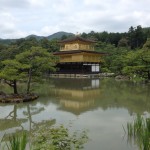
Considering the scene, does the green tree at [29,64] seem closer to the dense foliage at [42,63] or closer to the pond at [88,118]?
the dense foliage at [42,63]

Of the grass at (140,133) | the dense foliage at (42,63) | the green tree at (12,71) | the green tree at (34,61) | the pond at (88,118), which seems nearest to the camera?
the grass at (140,133)

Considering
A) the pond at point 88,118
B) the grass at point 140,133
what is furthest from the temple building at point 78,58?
the grass at point 140,133

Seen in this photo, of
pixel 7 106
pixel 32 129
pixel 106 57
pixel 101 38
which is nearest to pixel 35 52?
pixel 7 106

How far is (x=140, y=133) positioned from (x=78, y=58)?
109 ft

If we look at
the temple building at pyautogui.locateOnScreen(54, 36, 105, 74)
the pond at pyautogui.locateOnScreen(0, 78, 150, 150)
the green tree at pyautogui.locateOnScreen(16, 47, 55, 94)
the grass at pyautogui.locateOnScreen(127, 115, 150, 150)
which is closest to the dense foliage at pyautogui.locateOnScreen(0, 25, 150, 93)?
the green tree at pyautogui.locateOnScreen(16, 47, 55, 94)

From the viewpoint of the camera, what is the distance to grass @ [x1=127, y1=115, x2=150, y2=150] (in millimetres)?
4792

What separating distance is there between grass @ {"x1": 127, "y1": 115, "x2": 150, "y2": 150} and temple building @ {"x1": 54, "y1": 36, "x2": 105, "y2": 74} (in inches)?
1235

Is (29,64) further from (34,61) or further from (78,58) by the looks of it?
(78,58)

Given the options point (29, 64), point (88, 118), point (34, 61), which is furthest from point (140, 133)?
point (34, 61)

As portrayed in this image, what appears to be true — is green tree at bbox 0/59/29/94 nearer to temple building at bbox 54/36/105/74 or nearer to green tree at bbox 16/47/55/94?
green tree at bbox 16/47/55/94

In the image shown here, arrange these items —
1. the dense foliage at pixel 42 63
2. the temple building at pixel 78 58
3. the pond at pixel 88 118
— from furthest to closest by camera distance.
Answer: the temple building at pixel 78 58 < the dense foliage at pixel 42 63 < the pond at pixel 88 118

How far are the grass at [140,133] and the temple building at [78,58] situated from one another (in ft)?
103

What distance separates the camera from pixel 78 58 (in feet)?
127

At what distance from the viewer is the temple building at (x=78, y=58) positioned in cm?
3859
